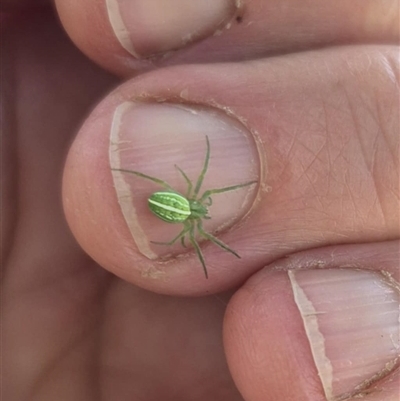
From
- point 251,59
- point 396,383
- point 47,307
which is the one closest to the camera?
point 396,383

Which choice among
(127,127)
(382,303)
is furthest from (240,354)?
(127,127)

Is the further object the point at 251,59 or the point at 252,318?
the point at 251,59

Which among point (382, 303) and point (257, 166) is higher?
point (257, 166)

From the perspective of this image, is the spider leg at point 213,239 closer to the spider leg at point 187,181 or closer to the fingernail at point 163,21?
the spider leg at point 187,181

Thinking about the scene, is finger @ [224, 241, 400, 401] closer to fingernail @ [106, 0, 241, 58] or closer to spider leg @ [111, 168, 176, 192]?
spider leg @ [111, 168, 176, 192]

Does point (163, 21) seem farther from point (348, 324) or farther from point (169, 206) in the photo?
point (348, 324)

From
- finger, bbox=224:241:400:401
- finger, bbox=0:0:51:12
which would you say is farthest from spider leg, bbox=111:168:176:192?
finger, bbox=0:0:51:12

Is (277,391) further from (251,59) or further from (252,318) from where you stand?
(251,59)
